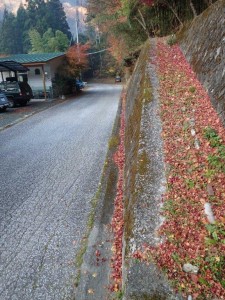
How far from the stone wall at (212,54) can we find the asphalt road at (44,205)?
301 centimetres

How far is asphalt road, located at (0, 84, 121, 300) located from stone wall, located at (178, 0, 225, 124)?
3006 millimetres

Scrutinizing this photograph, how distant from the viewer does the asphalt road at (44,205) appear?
2984 millimetres

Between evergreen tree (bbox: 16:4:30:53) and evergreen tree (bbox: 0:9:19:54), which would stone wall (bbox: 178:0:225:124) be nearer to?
evergreen tree (bbox: 0:9:19:54)

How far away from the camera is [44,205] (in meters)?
4.55

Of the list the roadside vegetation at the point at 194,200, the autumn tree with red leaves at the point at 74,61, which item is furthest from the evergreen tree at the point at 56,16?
the roadside vegetation at the point at 194,200

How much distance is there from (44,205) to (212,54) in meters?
5.04

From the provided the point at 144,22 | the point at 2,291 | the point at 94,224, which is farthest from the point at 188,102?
the point at 144,22

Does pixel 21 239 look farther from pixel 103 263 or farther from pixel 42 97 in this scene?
pixel 42 97

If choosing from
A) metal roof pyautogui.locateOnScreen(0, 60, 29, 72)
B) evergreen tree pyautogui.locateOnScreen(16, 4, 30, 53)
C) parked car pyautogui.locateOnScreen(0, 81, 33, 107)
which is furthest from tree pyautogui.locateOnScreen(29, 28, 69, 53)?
parked car pyautogui.locateOnScreen(0, 81, 33, 107)

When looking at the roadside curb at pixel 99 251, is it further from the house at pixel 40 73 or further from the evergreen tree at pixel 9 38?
the evergreen tree at pixel 9 38

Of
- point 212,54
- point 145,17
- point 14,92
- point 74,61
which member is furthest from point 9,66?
point 212,54

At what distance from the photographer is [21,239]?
3.66m

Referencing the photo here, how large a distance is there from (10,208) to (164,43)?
34.8ft

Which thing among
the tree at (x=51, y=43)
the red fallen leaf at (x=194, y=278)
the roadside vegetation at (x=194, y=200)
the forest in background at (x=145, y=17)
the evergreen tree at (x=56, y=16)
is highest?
the evergreen tree at (x=56, y=16)
